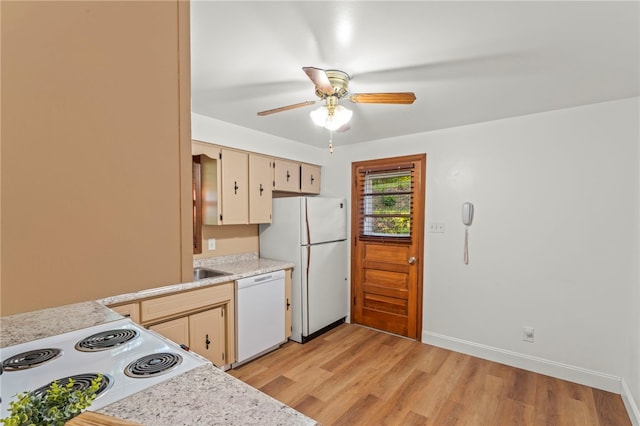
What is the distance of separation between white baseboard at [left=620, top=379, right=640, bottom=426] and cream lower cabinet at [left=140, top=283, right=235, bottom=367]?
2920 millimetres

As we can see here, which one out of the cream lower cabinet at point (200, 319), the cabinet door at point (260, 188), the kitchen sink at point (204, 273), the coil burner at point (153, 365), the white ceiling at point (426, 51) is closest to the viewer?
the coil burner at point (153, 365)

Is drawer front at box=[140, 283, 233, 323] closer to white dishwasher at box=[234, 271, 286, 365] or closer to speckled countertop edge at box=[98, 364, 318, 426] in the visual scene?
white dishwasher at box=[234, 271, 286, 365]

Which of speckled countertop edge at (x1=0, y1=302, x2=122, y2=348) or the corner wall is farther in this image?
the corner wall

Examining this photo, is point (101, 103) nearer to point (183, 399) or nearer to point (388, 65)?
point (183, 399)

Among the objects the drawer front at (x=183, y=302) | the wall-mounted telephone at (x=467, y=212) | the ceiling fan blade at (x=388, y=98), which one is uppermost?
the ceiling fan blade at (x=388, y=98)

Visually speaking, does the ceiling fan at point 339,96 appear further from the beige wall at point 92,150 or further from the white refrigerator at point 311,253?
the white refrigerator at point 311,253

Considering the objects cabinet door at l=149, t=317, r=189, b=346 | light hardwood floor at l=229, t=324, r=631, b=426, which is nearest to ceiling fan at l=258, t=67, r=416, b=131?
cabinet door at l=149, t=317, r=189, b=346

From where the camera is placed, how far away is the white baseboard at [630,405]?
1.96m

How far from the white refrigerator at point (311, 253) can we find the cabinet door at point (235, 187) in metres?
0.45

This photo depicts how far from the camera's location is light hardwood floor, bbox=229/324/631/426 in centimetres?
206

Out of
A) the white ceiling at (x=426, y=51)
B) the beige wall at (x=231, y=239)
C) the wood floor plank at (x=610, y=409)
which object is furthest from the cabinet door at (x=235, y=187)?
the wood floor plank at (x=610, y=409)

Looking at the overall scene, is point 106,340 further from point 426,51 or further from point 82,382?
point 426,51

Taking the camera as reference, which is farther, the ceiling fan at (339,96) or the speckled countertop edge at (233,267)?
the speckled countertop edge at (233,267)

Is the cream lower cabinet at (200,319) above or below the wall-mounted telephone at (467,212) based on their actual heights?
below
